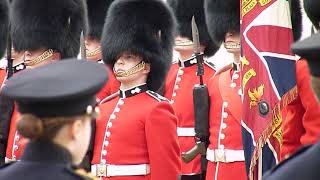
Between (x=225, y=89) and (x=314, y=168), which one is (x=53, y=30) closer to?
(x=225, y=89)

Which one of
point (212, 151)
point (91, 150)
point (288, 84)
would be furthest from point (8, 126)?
point (288, 84)

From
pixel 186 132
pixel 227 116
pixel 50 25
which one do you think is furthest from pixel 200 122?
pixel 50 25

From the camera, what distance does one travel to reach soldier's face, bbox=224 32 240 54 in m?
5.57

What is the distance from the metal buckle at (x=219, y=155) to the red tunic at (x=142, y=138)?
24.0 inches

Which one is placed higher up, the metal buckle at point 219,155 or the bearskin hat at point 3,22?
the bearskin hat at point 3,22

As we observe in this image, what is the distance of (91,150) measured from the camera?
505 centimetres

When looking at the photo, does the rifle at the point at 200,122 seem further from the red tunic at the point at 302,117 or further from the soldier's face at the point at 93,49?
the soldier's face at the point at 93,49

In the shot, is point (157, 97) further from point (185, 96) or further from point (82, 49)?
point (185, 96)

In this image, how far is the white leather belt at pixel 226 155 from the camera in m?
5.40

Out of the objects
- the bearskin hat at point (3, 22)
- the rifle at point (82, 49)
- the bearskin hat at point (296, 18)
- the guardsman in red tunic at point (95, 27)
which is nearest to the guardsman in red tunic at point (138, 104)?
the rifle at point (82, 49)

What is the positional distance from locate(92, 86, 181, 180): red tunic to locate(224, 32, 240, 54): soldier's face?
78 cm

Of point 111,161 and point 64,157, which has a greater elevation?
point 64,157

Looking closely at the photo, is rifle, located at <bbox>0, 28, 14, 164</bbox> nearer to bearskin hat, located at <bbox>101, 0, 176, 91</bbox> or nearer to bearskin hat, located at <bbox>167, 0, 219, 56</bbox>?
bearskin hat, located at <bbox>101, 0, 176, 91</bbox>

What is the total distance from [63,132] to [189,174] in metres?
3.43
